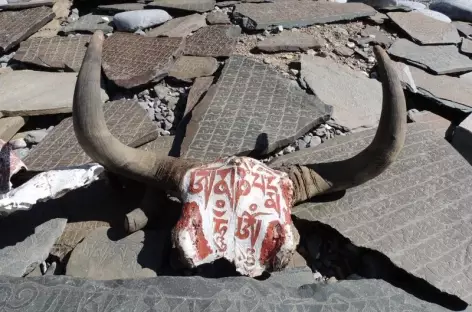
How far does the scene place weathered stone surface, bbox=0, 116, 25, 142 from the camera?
3289mm

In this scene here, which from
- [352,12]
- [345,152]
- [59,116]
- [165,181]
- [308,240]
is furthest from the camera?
[352,12]

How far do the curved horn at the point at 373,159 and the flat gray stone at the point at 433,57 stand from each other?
2.00 m

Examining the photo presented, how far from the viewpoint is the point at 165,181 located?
257cm

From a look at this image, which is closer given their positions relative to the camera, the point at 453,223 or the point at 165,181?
the point at 165,181

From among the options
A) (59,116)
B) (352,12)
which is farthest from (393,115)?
(352,12)

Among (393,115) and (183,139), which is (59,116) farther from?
(393,115)

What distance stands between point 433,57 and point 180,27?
2169mm

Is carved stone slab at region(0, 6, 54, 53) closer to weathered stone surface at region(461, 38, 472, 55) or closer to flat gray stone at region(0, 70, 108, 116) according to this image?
flat gray stone at region(0, 70, 108, 116)

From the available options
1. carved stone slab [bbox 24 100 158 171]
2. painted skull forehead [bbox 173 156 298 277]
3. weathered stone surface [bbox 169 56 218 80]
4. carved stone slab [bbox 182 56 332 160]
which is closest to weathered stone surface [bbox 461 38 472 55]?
carved stone slab [bbox 182 56 332 160]

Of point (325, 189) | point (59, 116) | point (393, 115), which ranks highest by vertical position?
point (393, 115)

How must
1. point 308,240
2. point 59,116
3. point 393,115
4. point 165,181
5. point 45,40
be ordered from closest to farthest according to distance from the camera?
1. point 393,115
2. point 165,181
3. point 308,240
4. point 59,116
5. point 45,40

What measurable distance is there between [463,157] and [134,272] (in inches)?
83.9

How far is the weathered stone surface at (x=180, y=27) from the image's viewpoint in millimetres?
4402

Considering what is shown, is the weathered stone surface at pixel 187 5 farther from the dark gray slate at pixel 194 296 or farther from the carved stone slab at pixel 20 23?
the dark gray slate at pixel 194 296
